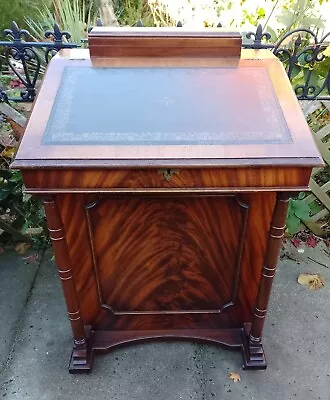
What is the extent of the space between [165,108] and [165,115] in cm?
4

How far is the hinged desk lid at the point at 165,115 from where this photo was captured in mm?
1322

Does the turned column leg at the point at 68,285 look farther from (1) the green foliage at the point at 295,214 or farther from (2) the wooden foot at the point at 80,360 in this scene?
(1) the green foliage at the point at 295,214

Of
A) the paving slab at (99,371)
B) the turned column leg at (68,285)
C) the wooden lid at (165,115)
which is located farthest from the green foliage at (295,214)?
the turned column leg at (68,285)

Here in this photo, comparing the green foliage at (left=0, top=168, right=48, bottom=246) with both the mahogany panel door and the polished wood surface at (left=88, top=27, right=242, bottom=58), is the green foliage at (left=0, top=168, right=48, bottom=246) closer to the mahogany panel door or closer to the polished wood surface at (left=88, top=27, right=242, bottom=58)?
the mahogany panel door

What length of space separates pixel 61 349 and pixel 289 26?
2.22m

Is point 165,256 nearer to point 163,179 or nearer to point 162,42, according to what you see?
point 163,179

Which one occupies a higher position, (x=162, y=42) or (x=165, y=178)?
(x=162, y=42)

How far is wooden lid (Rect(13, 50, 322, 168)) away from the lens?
132cm

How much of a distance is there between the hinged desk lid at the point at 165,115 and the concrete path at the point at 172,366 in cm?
116

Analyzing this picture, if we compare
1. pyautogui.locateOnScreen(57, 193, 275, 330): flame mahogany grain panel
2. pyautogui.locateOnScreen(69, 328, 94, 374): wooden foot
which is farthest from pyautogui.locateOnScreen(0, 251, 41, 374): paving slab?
A: pyautogui.locateOnScreen(57, 193, 275, 330): flame mahogany grain panel

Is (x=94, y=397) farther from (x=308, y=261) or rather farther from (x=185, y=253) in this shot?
(x=308, y=261)

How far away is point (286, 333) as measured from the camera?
222 centimetres

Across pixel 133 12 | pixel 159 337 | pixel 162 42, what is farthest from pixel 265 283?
pixel 133 12

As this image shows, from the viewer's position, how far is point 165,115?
1442 millimetres
